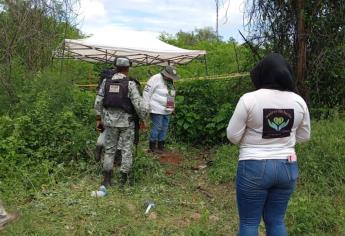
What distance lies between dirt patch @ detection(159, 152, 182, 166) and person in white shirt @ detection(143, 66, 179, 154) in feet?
0.70

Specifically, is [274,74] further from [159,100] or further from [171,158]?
[159,100]

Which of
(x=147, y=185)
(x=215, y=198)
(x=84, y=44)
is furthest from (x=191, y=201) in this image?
(x=84, y=44)

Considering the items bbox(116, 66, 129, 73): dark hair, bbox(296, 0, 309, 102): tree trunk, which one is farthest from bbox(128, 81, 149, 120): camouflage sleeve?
bbox(296, 0, 309, 102): tree trunk

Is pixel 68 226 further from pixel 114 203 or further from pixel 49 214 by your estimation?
pixel 114 203

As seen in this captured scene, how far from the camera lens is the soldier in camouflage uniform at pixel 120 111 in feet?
20.1

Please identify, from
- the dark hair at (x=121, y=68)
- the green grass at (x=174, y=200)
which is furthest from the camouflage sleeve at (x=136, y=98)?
the green grass at (x=174, y=200)

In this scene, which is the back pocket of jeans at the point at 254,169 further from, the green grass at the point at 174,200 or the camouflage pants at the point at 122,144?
the camouflage pants at the point at 122,144

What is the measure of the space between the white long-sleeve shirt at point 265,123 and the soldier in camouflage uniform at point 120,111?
2923 millimetres

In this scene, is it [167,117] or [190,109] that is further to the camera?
[190,109]

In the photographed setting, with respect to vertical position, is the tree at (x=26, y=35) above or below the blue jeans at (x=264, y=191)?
above

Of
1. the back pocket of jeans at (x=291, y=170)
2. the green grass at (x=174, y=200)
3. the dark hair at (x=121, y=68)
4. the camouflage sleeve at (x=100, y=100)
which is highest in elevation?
the dark hair at (x=121, y=68)

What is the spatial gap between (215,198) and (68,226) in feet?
6.71

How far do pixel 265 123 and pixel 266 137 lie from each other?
107mm

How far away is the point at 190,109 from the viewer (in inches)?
382
